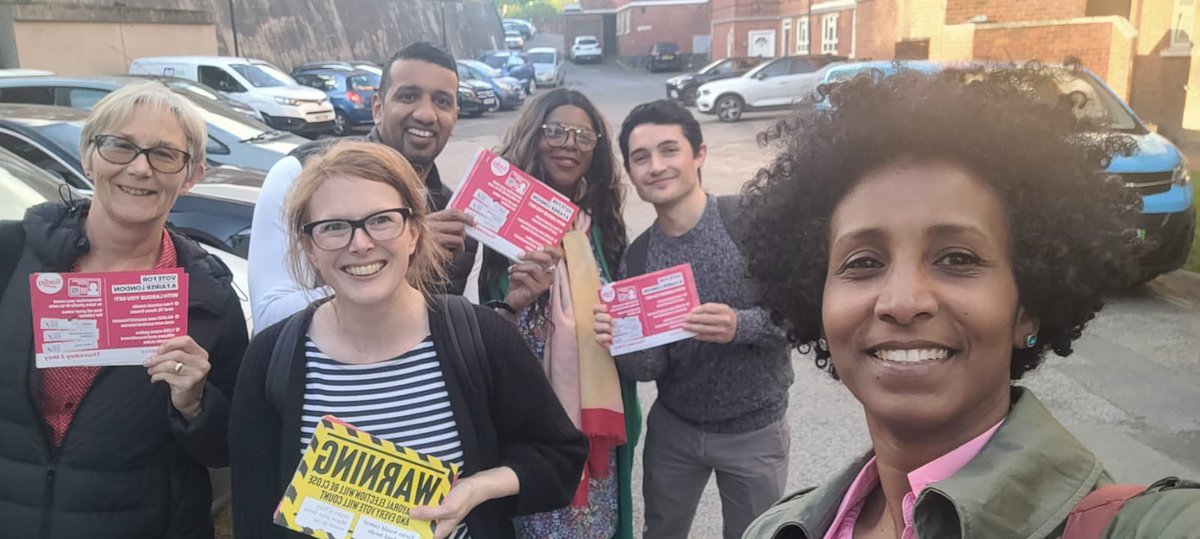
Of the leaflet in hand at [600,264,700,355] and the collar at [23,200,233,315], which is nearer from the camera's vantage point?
the collar at [23,200,233,315]

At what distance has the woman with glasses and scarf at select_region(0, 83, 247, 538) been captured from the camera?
6.88 ft

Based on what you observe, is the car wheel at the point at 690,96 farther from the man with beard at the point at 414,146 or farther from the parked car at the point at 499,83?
the man with beard at the point at 414,146

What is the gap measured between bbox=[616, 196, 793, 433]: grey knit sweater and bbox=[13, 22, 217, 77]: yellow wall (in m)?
19.2

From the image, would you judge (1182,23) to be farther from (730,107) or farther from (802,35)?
(802,35)

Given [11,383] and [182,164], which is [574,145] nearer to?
[182,164]

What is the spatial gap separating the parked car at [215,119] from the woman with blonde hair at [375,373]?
27.0 ft

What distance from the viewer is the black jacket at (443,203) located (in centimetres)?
259

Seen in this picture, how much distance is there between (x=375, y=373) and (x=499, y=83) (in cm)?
2821

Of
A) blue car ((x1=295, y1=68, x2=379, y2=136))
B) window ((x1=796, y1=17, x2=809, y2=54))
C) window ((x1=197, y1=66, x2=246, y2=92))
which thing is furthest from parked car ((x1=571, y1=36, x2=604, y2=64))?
window ((x1=197, y1=66, x2=246, y2=92))

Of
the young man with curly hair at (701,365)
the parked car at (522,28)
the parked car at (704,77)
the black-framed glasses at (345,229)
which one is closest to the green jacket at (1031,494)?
the black-framed glasses at (345,229)

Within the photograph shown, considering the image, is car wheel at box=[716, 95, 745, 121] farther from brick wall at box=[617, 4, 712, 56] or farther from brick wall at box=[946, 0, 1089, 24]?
brick wall at box=[617, 4, 712, 56]

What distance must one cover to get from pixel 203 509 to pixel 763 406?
182 cm

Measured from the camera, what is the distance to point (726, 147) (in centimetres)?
1880

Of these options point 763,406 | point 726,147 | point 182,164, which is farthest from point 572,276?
point 726,147
